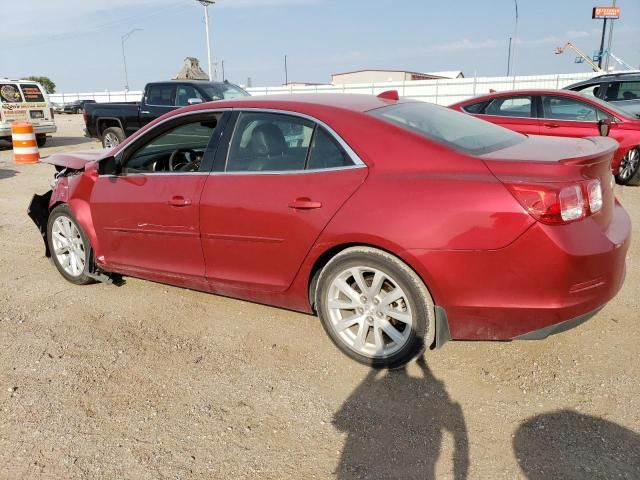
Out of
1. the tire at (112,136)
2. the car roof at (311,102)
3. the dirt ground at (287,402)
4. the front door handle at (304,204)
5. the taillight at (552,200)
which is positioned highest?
the car roof at (311,102)

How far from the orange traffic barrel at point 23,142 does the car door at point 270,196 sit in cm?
1097

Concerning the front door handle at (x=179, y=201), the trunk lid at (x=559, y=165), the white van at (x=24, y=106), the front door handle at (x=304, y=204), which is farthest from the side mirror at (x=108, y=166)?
the white van at (x=24, y=106)

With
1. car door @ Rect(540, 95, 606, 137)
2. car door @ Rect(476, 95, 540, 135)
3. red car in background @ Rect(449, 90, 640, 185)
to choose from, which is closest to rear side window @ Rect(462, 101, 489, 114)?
car door @ Rect(476, 95, 540, 135)

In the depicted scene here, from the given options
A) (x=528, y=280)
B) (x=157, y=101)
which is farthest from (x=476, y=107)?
(x=157, y=101)

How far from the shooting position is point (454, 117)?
12.0 ft

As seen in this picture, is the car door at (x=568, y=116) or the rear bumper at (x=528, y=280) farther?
the car door at (x=568, y=116)

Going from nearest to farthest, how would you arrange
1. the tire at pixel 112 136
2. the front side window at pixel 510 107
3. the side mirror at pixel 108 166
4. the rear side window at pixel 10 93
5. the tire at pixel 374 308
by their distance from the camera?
the tire at pixel 374 308, the side mirror at pixel 108 166, the front side window at pixel 510 107, the tire at pixel 112 136, the rear side window at pixel 10 93

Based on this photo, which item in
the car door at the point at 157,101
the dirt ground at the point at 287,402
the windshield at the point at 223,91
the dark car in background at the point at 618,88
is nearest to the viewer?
the dirt ground at the point at 287,402

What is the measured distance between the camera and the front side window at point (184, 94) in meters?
11.4

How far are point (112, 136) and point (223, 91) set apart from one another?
129 inches

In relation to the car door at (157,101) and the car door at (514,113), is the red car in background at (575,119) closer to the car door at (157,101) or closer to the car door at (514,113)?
the car door at (514,113)

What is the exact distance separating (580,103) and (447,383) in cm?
670

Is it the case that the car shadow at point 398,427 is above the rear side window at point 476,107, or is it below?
below

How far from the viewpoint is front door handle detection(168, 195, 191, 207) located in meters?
3.61
